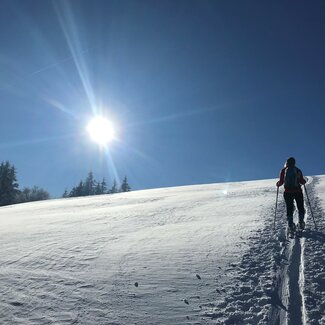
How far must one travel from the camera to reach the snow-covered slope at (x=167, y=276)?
6.10 metres

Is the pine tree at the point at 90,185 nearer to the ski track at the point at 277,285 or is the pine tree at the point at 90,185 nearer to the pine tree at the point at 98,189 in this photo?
the pine tree at the point at 98,189

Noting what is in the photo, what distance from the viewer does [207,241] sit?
10.5 metres

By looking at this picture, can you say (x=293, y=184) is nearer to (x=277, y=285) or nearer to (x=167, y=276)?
(x=277, y=285)

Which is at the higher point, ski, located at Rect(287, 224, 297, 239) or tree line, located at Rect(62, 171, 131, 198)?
tree line, located at Rect(62, 171, 131, 198)

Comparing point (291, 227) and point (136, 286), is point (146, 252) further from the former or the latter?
point (291, 227)

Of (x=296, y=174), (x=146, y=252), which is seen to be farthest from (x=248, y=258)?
(x=296, y=174)

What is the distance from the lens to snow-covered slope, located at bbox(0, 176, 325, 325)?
6098 millimetres

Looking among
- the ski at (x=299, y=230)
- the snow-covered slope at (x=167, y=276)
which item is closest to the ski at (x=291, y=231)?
the ski at (x=299, y=230)

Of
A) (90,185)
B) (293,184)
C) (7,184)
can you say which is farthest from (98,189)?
(293,184)

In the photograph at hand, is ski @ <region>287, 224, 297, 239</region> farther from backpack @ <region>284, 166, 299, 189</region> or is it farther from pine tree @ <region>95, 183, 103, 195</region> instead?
pine tree @ <region>95, 183, 103, 195</region>

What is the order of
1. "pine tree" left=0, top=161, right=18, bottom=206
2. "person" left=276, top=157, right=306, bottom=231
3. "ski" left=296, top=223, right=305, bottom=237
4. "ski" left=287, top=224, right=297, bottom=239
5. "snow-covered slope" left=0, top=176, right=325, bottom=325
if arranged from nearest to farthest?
"snow-covered slope" left=0, top=176, right=325, bottom=325 → "ski" left=287, top=224, right=297, bottom=239 → "ski" left=296, top=223, right=305, bottom=237 → "person" left=276, top=157, right=306, bottom=231 → "pine tree" left=0, top=161, right=18, bottom=206

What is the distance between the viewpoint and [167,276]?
7.77 metres

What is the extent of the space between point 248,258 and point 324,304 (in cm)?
267

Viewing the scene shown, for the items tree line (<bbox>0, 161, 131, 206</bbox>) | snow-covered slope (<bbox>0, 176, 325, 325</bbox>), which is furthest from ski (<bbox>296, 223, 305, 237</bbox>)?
tree line (<bbox>0, 161, 131, 206</bbox>)
